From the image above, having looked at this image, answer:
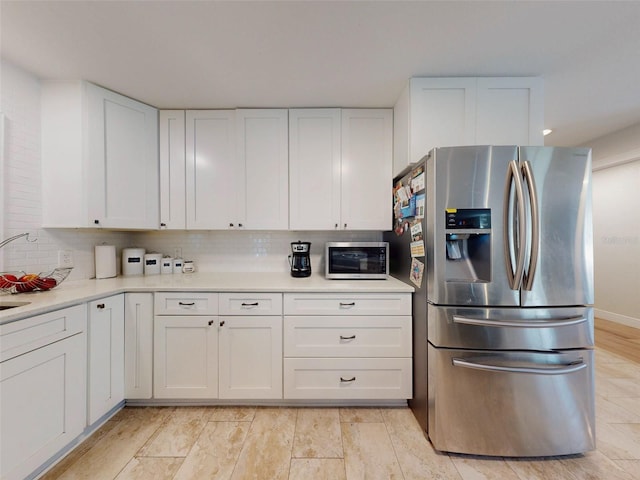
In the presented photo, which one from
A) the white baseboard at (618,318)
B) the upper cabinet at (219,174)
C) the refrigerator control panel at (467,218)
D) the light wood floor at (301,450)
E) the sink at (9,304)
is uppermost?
the upper cabinet at (219,174)

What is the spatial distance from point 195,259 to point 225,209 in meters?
0.69

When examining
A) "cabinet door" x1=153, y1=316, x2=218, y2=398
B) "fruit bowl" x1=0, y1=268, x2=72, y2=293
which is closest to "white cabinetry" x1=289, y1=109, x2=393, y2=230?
"cabinet door" x1=153, y1=316, x2=218, y2=398

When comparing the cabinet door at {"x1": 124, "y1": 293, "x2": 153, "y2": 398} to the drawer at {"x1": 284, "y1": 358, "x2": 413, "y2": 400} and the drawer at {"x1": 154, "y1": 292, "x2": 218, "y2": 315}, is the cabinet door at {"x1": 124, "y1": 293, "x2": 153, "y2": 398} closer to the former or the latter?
the drawer at {"x1": 154, "y1": 292, "x2": 218, "y2": 315}

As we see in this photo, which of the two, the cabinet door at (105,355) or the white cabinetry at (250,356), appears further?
the white cabinetry at (250,356)

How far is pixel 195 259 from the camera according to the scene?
2525 millimetres

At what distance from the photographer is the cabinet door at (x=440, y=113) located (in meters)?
1.79

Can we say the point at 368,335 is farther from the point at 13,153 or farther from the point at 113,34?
the point at 13,153

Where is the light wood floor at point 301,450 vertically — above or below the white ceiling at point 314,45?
below

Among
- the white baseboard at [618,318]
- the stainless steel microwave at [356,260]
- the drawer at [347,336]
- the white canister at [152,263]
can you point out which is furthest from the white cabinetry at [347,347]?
the white baseboard at [618,318]

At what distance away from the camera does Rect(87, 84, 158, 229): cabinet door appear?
73.0 inches

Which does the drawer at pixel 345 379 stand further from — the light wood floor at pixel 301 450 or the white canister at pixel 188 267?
the white canister at pixel 188 267

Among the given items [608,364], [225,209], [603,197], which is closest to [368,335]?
[225,209]

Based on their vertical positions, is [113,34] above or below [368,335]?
above

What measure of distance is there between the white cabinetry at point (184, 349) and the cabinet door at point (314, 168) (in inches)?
38.8
